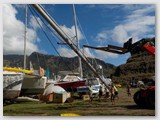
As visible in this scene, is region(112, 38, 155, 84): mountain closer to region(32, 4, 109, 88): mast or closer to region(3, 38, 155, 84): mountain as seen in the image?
region(3, 38, 155, 84): mountain

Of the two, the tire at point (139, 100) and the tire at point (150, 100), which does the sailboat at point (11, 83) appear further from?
the tire at point (150, 100)

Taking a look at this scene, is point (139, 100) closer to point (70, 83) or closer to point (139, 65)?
point (139, 65)

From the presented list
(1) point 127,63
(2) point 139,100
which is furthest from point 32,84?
(1) point 127,63

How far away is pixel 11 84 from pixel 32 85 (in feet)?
7.09

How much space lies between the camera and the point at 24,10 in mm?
11266

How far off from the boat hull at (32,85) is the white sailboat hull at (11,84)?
1.82 ft

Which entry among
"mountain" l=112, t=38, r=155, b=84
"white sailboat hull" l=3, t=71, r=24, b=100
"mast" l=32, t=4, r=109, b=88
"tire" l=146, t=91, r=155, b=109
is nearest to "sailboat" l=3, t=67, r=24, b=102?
"white sailboat hull" l=3, t=71, r=24, b=100

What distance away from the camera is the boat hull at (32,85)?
13870 millimetres

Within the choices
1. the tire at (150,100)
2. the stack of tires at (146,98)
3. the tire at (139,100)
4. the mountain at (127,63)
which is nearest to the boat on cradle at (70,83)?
the mountain at (127,63)

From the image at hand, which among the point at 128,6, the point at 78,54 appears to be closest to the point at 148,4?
the point at 128,6

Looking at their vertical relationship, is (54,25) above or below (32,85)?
above

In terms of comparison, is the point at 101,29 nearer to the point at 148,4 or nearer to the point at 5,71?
the point at 148,4

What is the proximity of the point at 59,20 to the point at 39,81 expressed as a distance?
4.04 m

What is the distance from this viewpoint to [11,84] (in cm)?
1239
